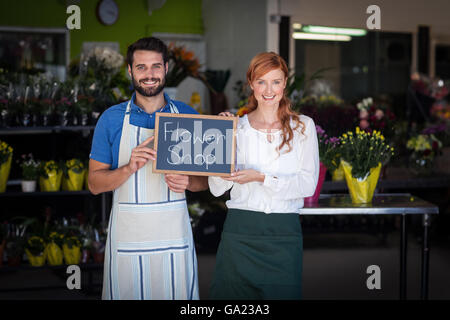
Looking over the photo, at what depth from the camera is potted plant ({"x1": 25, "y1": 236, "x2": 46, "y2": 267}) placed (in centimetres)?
416

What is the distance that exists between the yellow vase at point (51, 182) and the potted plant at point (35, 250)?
36cm

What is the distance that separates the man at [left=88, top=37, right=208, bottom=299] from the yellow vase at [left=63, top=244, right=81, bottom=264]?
1.86m

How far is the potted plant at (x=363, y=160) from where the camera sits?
3.31 m

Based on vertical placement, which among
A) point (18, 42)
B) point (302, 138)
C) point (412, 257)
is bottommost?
point (412, 257)

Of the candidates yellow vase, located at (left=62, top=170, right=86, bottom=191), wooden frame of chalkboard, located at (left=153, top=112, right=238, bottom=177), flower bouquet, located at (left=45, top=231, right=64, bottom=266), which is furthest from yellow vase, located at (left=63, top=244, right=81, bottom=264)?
wooden frame of chalkboard, located at (left=153, top=112, right=238, bottom=177)

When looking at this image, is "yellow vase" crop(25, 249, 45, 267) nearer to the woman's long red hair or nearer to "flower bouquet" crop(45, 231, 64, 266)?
"flower bouquet" crop(45, 231, 64, 266)

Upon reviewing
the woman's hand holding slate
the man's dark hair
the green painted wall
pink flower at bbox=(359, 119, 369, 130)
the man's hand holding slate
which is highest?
the green painted wall

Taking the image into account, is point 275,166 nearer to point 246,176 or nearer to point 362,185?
point 246,176

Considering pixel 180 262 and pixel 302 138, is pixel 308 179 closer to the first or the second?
pixel 302 138

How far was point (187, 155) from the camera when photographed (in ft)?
7.56

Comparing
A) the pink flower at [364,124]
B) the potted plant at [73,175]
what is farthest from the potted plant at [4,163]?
the pink flower at [364,124]

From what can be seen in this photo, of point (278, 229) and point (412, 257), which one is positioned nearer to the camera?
point (278, 229)

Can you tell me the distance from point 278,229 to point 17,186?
2689 mm

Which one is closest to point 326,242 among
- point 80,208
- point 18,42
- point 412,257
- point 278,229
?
point 412,257
